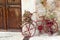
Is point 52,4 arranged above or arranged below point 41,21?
above

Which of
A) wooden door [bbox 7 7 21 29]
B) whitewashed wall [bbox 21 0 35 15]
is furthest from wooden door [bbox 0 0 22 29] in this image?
whitewashed wall [bbox 21 0 35 15]

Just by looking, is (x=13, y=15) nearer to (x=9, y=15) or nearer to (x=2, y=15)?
(x=9, y=15)

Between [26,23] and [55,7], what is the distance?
104cm

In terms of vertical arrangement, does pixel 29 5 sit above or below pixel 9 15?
above

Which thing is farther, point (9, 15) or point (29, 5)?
point (9, 15)

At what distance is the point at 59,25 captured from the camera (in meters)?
8.07

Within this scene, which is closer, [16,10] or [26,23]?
[26,23]

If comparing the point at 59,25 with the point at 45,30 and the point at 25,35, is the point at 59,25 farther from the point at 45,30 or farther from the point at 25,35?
the point at 25,35

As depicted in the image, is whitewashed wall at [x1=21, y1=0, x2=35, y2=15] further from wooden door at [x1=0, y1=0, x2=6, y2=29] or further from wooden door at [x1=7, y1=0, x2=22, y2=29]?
wooden door at [x1=0, y1=0, x2=6, y2=29]

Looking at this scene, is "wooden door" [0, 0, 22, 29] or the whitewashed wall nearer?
the whitewashed wall

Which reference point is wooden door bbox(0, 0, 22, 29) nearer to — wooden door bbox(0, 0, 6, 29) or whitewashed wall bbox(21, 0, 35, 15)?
wooden door bbox(0, 0, 6, 29)

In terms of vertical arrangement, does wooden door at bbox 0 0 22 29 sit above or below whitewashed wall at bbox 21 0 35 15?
below

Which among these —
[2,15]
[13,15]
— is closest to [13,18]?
[13,15]

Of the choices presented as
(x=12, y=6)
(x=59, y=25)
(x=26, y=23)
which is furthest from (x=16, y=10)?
(x=59, y=25)
